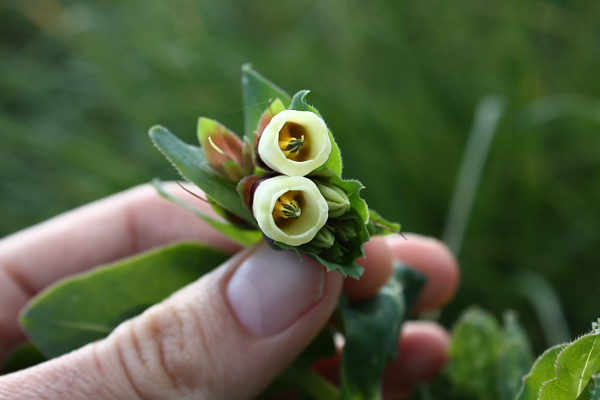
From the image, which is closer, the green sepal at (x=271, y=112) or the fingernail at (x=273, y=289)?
the green sepal at (x=271, y=112)

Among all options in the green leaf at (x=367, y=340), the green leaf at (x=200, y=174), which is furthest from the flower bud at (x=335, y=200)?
the green leaf at (x=367, y=340)

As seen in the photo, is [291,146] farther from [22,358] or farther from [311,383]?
[22,358]

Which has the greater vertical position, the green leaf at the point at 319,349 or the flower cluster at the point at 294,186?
the flower cluster at the point at 294,186

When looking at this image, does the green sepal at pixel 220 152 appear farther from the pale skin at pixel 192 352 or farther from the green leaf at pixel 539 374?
the green leaf at pixel 539 374

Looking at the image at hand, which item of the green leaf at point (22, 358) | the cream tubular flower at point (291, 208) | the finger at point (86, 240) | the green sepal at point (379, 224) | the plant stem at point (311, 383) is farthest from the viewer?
the finger at point (86, 240)

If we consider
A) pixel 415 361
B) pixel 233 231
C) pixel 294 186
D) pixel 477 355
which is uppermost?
pixel 294 186

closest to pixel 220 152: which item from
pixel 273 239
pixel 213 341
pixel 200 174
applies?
pixel 200 174
